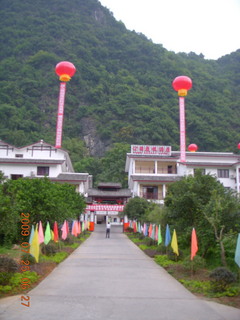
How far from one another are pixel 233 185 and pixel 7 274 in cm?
3751

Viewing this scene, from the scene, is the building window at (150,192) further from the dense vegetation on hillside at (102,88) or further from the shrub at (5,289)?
the shrub at (5,289)

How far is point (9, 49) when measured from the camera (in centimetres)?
9888

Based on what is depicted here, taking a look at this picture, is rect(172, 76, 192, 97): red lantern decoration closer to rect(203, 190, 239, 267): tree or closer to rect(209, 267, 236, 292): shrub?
rect(203, 190, 239, 267): tree

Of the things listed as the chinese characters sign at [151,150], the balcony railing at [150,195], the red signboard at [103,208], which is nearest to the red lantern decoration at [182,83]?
the chinese characters sign at [151,150]

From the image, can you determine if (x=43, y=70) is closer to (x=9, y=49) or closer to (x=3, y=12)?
(x=9, y=49)

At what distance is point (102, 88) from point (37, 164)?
180ft

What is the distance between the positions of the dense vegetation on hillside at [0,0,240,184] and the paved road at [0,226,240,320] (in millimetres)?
60634

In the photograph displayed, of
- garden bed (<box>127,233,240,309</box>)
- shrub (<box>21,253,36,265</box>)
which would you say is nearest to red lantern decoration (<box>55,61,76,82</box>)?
garden bed (<box>127,233,240,309</box>)

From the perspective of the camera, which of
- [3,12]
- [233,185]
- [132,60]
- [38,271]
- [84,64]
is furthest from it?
[3,12]

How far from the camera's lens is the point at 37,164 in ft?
133

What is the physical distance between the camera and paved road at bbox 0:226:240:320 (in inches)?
229

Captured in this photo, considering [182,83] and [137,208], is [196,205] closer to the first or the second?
[137,208]

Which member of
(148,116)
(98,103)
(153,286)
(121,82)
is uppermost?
(121,82)

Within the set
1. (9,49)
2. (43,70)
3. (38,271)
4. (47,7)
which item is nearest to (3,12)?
(47,7)
